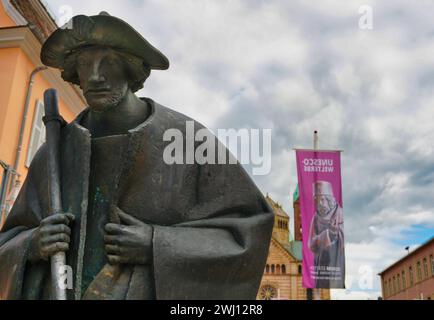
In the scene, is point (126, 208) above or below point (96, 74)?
below

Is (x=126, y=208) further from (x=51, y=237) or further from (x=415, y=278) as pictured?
(x=415, y=278)

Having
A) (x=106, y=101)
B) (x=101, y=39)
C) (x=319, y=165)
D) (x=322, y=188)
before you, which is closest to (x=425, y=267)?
(x=319, y=165)

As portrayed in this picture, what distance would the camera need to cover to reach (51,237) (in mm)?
2188

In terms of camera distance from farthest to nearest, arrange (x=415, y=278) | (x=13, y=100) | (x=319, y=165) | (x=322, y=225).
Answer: (x=415, y=278) < (x=13, y=100) < (x=319, y=165) < (x=322, y=225)

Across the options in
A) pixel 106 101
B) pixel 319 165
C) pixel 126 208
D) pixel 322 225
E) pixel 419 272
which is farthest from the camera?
pixel 419 272

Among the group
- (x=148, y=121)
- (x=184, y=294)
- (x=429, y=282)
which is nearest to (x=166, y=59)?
(x=148, y=121)

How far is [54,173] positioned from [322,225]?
11479mm

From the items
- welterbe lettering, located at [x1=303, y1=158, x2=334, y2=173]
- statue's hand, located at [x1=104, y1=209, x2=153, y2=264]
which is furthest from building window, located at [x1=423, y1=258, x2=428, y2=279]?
statue's hand, located at [x1=104, y1=209, x2=153, y2=264]

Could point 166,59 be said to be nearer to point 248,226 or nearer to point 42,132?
point 248,226

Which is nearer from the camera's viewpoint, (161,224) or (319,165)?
(161,224)

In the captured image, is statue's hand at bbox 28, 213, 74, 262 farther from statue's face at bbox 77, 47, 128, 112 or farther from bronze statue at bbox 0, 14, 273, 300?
statue's face at bbox 77, 47, 128, 112

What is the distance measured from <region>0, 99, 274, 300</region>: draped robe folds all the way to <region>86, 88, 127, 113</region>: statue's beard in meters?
0.14

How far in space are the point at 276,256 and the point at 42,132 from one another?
66.9 metres

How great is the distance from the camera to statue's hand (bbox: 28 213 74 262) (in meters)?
2.18
